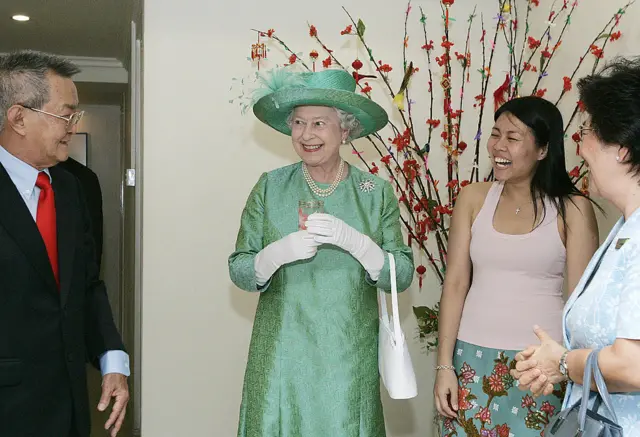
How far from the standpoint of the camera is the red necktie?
192cm

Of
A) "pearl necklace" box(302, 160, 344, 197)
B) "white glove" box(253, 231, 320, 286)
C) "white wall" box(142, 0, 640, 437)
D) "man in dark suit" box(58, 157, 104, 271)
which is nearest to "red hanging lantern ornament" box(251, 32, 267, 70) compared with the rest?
"white wall" box(142, 0, 640, 437)

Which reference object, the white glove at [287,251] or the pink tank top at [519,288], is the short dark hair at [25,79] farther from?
the pink tank top at [519,288]

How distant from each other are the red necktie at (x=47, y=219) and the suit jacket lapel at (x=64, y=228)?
2cm

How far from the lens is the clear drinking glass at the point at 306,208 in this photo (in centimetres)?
191

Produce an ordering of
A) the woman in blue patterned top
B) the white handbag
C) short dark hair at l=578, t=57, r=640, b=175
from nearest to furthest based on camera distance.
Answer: the woman in blue patterned top < short dark hair at l=578, t=57, r=640, b=175 < the white handbag

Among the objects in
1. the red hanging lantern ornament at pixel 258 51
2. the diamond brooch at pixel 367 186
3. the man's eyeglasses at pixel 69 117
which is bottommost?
the diamond brooch at pixel 367 186

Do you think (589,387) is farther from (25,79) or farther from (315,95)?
(25,79)

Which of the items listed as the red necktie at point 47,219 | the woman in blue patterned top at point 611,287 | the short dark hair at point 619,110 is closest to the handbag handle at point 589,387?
the woman in blue patterned top at point 611,287

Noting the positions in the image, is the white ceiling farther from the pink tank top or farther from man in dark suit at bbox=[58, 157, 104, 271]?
the pink tank top

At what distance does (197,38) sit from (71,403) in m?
1.80

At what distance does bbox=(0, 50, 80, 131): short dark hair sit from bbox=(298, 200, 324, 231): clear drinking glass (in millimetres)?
740

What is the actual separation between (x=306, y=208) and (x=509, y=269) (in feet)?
2.20

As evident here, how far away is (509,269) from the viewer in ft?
7.11

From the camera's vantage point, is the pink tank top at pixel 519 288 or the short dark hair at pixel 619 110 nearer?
the short dark hair at pixel 619 110
